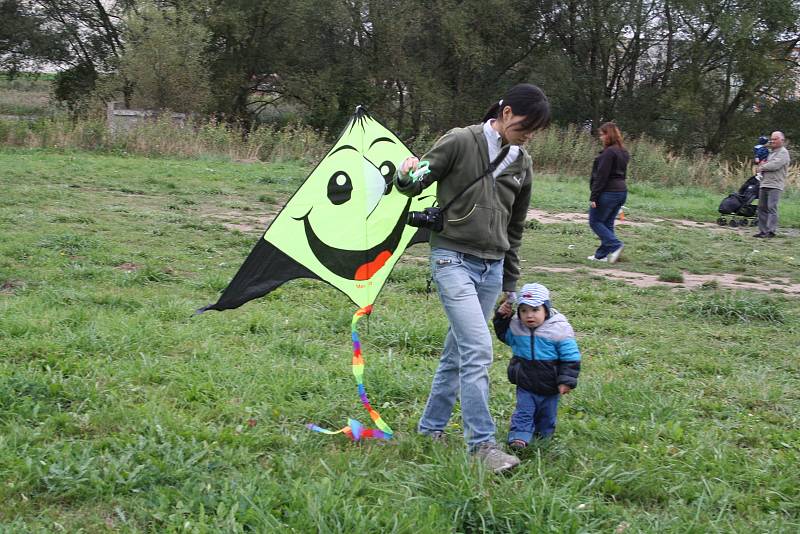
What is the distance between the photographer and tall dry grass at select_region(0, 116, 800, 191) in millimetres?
20875

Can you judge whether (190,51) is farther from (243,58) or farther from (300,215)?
(300,215)

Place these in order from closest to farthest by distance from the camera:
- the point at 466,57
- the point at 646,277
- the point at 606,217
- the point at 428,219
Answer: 1. the point at 428,219
2. the point at 646,277
3. the point at 606,217
4. the point at 466,57

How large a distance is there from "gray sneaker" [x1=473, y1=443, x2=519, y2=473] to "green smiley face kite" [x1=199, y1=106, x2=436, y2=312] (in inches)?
42.3

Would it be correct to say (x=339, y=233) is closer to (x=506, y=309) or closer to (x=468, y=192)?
(x=468, y=192)

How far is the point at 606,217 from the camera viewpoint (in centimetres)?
1090

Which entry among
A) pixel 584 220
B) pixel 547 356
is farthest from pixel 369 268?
pixel 584 220

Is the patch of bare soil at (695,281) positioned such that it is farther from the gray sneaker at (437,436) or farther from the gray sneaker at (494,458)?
the gray sneaker at (494,458)

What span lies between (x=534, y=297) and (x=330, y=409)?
4.53ft

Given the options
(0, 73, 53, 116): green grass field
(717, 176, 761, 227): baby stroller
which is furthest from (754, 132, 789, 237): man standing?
(0, 73, 53, 116): green grass field

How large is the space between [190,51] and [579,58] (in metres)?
18.7

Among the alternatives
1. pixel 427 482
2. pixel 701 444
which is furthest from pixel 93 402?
pixel 701 444

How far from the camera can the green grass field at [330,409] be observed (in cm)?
350

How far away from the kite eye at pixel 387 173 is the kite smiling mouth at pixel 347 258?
29cm

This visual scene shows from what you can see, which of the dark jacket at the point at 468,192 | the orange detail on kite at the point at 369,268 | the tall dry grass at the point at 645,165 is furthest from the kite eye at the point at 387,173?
the tall dry grass at the point at 645,165
